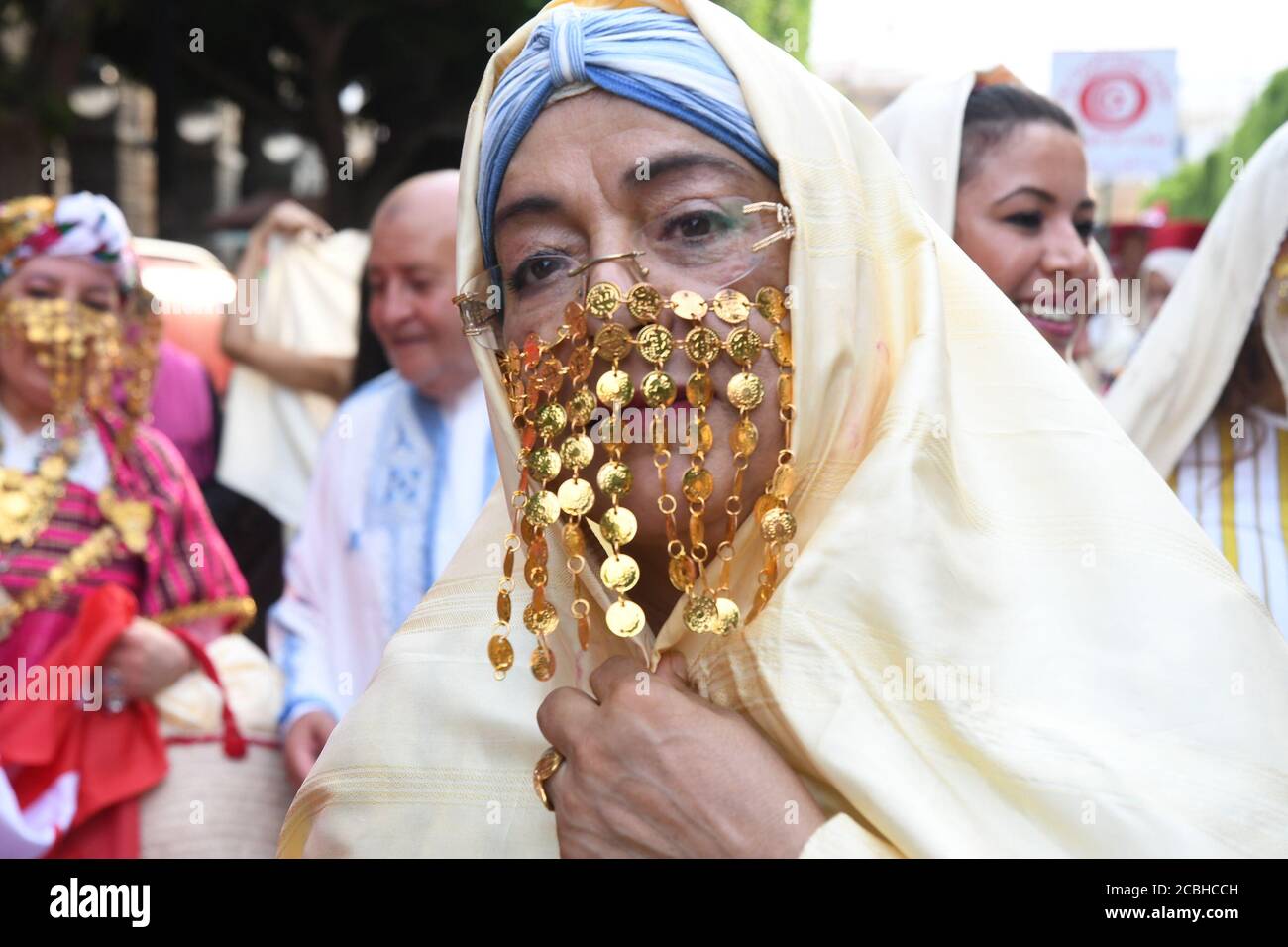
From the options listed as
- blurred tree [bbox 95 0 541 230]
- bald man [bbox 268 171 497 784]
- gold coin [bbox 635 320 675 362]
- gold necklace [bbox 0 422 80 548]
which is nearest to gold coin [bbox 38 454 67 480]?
gold necklace [bbox 0 422 80 548]

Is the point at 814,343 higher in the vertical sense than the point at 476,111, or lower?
lower

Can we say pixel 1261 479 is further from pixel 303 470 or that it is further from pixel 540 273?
pixel 303 470

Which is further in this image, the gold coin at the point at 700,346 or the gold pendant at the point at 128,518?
the gold pendant at the point at 128,518

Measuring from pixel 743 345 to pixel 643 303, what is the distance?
0.45 feet

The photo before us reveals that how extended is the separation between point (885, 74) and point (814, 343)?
28.9ft

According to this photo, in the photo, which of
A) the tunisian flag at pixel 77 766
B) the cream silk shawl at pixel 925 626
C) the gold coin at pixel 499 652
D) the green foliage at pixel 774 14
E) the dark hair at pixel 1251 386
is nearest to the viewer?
the cream silk shawl at pixel 925 626

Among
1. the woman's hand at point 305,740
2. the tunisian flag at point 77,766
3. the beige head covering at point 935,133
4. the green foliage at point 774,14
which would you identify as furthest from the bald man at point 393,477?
the green foliage at point 774,14

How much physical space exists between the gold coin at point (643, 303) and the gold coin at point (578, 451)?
0.17 meters

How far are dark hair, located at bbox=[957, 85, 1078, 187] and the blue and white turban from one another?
1.54 metres

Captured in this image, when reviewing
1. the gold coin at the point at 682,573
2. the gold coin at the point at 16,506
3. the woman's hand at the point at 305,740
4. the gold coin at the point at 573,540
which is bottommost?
the woman's hand at the point at 305,740

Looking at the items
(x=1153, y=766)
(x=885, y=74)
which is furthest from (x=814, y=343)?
(x=885, y=74)

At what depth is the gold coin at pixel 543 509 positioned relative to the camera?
1811mm

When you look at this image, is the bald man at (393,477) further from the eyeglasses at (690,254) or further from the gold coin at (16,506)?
the eyeglasses at (690,254)

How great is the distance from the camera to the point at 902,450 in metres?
1.76
